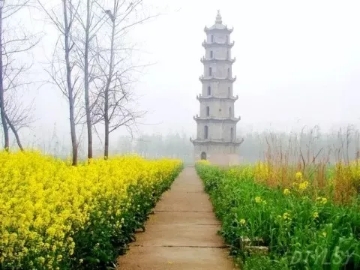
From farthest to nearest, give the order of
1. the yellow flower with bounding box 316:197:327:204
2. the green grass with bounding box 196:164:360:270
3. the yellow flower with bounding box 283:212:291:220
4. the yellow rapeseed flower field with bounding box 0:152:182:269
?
the yellow flower with bounding box 316:197:327:204 → the yellow flower with bounding box 283:212:291:220 → the green grass with bounding box 196:164:360:270 → the yellow rapeseed flower field with bounding box 0:152:182:269

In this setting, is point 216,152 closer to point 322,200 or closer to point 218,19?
point 218,19

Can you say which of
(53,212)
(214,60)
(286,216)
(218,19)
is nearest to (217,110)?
(214,60)

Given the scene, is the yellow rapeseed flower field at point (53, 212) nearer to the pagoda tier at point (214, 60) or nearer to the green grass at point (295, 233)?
the green grass at point (295, 233)

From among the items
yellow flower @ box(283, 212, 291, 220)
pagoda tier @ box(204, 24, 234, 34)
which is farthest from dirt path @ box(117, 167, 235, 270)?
pagoda tier @ box(204, 24, 234, 34)

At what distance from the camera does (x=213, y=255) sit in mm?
6246

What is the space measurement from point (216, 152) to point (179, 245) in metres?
42.4

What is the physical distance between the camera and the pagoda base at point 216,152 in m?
48.8

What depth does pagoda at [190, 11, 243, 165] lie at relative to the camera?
48.8 metres

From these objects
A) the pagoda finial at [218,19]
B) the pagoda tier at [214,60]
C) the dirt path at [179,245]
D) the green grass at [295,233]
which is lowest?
the dirt path at [179,245]

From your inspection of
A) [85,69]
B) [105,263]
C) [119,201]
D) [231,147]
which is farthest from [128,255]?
[231,147]

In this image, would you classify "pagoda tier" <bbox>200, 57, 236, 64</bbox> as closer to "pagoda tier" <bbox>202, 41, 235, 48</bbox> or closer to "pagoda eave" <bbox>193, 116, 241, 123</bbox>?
"pagoda tier" <bbox>202, 41, 235, 48</bbox>

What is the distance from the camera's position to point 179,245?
269 inches

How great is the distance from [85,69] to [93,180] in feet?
18.6

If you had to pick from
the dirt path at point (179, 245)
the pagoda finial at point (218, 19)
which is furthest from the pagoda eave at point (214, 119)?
the dirt path at point (179, 245)
